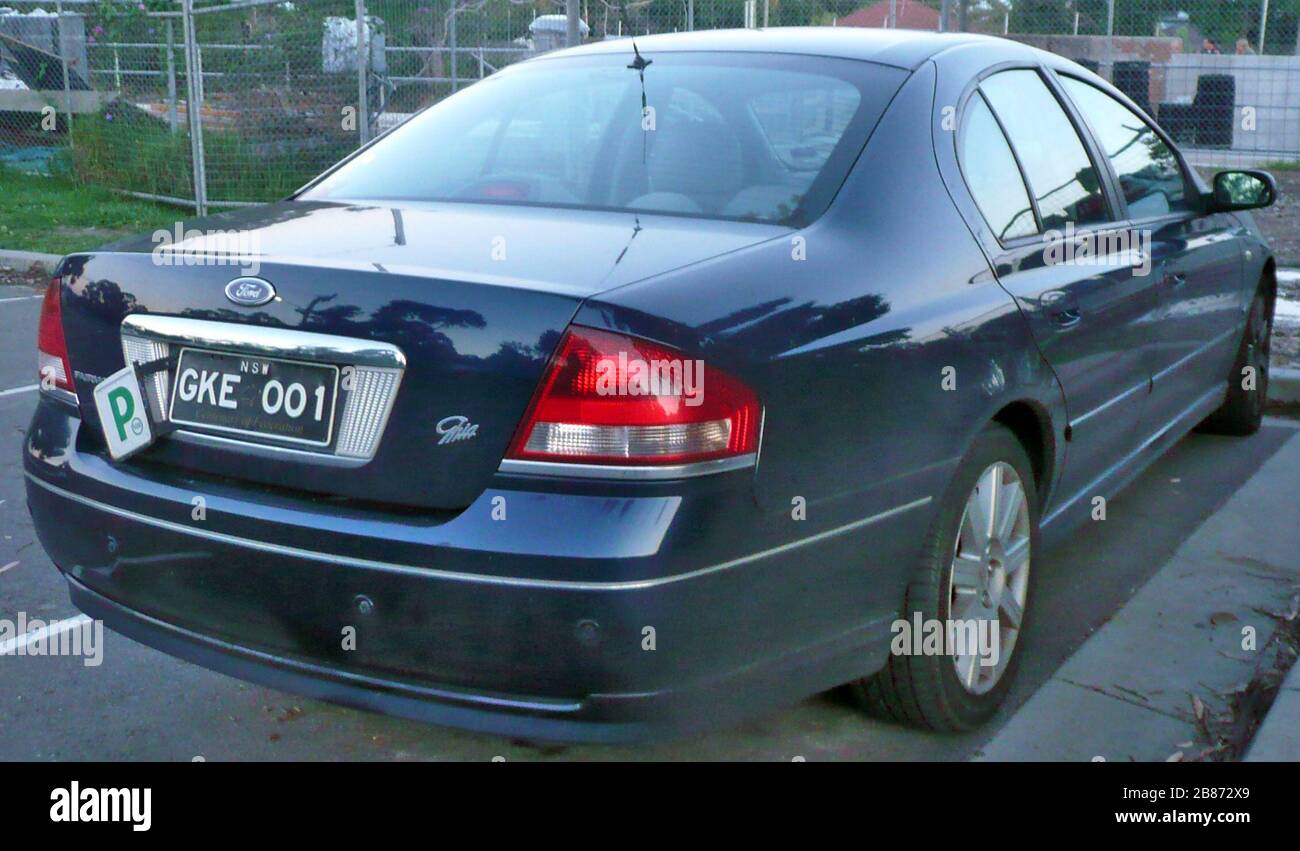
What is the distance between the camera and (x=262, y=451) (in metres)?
2.67

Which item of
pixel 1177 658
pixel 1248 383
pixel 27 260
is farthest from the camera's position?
pixel 27 260

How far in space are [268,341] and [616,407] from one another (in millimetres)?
692

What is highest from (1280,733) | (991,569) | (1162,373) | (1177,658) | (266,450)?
(266,450)

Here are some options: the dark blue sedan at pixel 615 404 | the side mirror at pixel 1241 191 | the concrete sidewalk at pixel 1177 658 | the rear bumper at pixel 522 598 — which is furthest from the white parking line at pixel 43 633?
the side mirror at pixel 1241 191

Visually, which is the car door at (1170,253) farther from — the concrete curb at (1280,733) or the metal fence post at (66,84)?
the metal fence post at (66,84)

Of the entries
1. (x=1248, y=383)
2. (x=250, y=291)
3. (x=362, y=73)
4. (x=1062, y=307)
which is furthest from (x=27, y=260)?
(x=1062, y=307)

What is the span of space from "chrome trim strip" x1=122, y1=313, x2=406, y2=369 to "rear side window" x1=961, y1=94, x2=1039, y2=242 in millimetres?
1579

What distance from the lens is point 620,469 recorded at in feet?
7.88

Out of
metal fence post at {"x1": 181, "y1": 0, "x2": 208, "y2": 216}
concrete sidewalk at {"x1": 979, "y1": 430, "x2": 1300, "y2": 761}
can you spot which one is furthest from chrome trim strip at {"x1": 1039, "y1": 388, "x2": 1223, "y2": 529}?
metal fence post at {"x1": 181, "y1": 0, "x2": 208, "y2": 216}

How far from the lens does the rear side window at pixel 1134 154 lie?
4410 mm

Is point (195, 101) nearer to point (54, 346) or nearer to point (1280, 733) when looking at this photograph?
point (54, 346)

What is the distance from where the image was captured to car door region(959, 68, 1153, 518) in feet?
11.5
